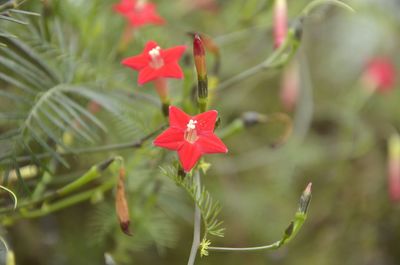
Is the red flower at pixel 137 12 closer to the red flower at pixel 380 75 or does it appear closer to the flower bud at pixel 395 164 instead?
the flower bud at pixel 395 164

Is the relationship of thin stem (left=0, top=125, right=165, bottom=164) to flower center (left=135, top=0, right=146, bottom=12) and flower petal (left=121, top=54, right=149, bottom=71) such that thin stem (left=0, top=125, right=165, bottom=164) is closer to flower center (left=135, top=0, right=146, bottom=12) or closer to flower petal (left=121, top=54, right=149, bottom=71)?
flower petal (left=121, top=54, right=149, bottom=71)

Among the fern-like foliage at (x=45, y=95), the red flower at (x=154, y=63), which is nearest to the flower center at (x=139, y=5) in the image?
the fern-like foliage at (x=45, y=95)

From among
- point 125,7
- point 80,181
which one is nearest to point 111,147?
point 80,181

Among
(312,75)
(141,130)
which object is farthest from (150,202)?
(312,75)

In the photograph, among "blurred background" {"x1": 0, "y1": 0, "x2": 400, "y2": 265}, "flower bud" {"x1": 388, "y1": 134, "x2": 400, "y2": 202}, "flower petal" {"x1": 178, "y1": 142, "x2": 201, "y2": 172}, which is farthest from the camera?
"flower bud" {"x1": 388, "y1": 134, "x2": 400, "y2": 202}

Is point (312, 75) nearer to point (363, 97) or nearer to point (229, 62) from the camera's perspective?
point (363, 97)

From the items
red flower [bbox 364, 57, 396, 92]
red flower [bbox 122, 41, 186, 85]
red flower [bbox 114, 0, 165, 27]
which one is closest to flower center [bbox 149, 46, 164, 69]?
red flower [bbox 122, 41, 186, 85]

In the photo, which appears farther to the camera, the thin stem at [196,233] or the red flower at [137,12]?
the red flower at [137,12]
